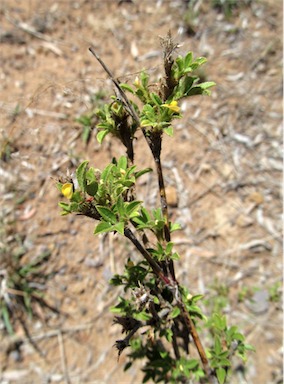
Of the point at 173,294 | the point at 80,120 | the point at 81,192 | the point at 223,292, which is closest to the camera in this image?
the point at 81,192

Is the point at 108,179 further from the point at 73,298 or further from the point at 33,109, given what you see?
the point at 33,109

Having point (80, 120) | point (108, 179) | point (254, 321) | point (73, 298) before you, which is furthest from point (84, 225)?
point (108, 179)

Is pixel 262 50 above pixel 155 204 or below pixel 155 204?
above

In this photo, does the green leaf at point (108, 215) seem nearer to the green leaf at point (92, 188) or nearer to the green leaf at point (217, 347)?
the green leaf at point (92, 188)

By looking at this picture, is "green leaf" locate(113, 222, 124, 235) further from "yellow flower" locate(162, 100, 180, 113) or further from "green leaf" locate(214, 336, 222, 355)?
"green leaf" locate(214, 336, 222, 355)

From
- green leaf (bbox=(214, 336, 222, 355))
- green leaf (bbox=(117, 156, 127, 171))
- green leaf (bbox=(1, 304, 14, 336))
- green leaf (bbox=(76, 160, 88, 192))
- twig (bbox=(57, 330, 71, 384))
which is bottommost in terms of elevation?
twig (bbox=(57, 330, 71, 384))

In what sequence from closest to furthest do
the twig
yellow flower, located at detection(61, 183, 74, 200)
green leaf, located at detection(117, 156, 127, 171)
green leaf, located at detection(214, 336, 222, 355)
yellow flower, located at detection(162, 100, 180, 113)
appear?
yellow flower, located at detection(61, 183, 74, 200) → yellow flower, located at detection(162, 100, 180, 113) → green leaf, located at detection(117, 156, 127, 171) → green leaf, located at detection(214, 336, 222, 355) → the twig

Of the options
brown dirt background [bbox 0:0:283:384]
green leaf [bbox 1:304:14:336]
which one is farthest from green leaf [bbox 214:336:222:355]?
green leaf [bbox 1:304:14:336]

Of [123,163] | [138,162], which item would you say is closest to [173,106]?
[123,163]

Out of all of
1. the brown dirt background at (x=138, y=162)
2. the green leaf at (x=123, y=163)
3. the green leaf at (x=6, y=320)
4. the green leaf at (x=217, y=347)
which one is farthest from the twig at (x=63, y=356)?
the green leaf at (x=123, y=163)
